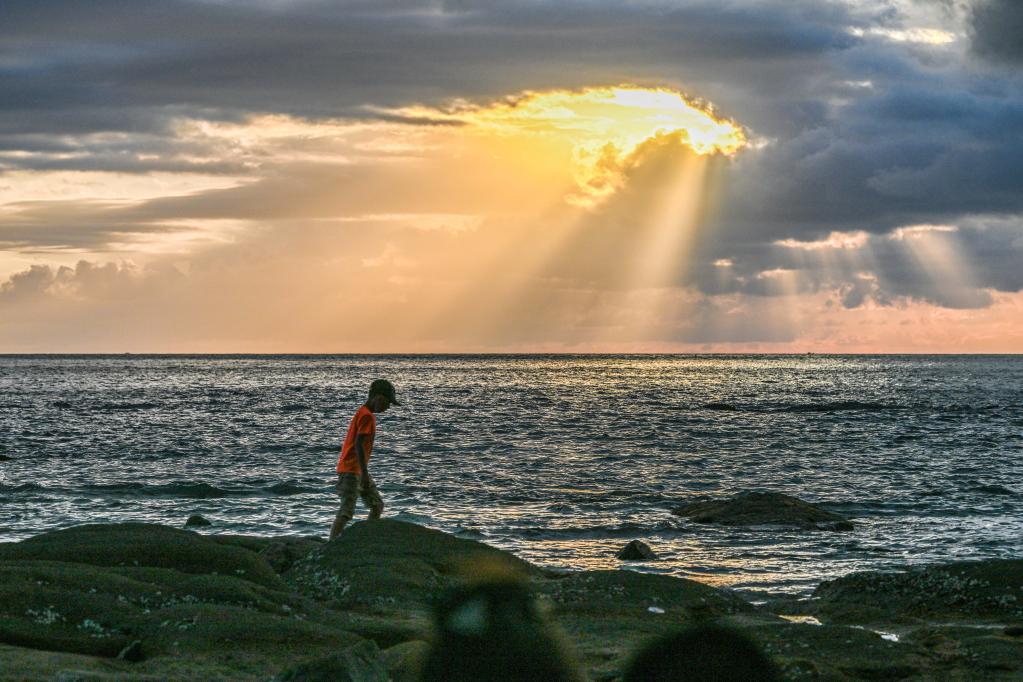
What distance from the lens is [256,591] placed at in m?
11.2

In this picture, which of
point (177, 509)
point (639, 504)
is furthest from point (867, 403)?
point (177, 509)

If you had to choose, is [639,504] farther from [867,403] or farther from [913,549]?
[867,403]

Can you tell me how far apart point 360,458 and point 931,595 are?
303 inches

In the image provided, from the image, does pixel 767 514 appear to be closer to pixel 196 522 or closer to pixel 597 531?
pixel 597 531

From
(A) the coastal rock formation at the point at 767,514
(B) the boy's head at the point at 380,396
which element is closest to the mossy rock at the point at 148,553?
(B) the boy's head at the point at 380,396

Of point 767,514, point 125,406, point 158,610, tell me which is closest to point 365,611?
point 158,610

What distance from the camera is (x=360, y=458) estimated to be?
14.9 metres

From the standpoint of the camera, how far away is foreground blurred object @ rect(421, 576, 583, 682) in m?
4.06

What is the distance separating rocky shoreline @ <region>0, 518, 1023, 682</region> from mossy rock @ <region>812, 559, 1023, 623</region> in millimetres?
24

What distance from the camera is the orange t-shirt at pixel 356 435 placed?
14570 mm

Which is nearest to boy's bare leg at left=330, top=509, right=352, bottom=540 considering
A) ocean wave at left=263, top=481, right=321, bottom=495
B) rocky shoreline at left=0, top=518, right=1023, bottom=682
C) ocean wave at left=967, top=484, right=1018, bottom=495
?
rocky shoreline at left=0, top=518, right=1023, bottom=682

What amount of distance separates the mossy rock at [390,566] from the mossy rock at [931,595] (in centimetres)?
420

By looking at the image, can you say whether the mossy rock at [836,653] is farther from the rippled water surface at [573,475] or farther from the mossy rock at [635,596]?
the rippled water surface at [573,475]

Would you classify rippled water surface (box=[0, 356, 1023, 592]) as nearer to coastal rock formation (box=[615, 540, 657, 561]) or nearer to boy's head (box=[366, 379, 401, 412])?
coastal rock formation (box=[615, 540, 657, 561])
